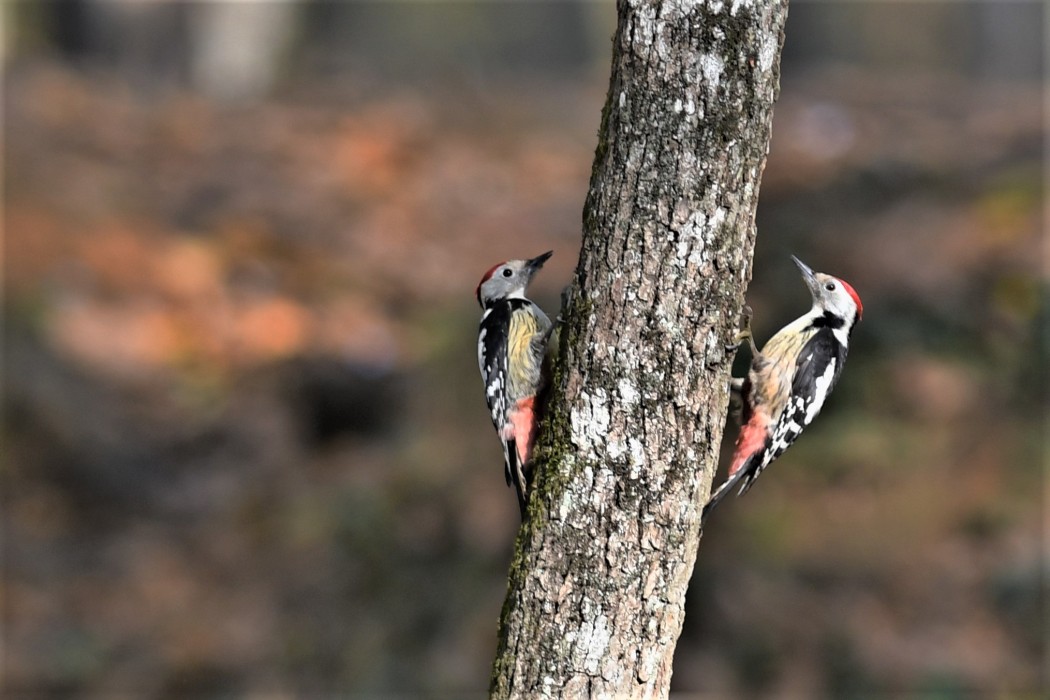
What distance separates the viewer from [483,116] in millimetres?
11266

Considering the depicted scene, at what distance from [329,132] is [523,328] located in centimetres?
729

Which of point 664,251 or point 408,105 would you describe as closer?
point 664,251

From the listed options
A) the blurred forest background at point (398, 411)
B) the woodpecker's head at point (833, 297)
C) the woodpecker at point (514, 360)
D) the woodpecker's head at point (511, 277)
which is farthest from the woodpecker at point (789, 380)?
the blurred forest background at point (398, 411)

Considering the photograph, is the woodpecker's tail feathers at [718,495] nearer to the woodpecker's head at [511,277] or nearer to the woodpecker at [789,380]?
the woodpecker at [789,380]

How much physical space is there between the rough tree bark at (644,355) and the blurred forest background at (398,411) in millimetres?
3410

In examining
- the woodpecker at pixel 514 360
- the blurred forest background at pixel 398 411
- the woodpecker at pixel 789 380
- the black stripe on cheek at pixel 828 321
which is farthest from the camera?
the blurred forest background at pixel 398 411

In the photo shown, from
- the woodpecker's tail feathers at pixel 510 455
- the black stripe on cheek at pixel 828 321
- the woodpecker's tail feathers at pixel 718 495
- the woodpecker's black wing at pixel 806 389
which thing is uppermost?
the black stripe on cheek at pixel 828 321

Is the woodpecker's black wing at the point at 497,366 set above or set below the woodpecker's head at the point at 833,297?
below

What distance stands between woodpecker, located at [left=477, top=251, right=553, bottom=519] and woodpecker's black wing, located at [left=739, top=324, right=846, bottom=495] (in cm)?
88

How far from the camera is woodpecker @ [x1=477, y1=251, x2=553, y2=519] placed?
338cm

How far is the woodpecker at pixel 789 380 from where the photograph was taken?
→ 3.76 m

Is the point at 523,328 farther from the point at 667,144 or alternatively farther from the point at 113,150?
the point at 113,150

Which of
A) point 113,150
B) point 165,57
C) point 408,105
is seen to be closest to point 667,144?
point 113,150

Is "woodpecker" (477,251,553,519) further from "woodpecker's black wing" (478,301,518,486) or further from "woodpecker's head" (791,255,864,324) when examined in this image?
"woodpecker's head" (791,255,864,324)
